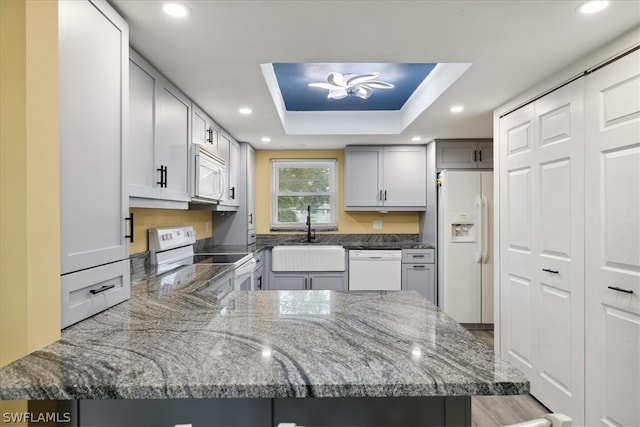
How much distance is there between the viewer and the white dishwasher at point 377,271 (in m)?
4.11

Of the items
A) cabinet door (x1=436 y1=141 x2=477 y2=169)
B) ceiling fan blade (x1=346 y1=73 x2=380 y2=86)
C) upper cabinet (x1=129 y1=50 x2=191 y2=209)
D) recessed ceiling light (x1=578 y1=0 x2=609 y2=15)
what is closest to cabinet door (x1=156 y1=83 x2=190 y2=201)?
upper cabinet (x1=129 y1=50 x2=191 y2=209)

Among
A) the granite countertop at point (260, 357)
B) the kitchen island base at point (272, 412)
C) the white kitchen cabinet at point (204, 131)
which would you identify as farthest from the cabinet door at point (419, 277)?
the kitchen island base at point (272, 412)

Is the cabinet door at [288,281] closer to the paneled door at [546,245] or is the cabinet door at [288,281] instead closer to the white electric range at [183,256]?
the white electric range at [183,256]

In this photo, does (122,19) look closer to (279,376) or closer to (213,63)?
(213,63)

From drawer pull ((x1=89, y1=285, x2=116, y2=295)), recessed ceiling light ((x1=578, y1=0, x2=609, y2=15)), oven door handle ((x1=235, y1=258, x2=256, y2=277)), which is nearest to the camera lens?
drawer pull ((x1=89, y1=285, x2=116, y2=295))

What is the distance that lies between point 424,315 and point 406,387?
59 centimetres

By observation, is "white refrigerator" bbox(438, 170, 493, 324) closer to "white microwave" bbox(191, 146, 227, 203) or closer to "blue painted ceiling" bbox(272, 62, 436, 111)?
"blue painted ceiling" bbox(272, 62, 436, 111)

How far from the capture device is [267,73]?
7.38ft

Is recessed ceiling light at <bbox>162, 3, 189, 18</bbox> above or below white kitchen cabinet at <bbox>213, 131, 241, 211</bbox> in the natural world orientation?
above

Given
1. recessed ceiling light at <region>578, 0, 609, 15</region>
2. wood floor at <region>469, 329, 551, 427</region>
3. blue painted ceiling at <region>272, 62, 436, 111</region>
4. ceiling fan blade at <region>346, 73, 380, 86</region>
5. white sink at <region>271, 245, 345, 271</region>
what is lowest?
wood floor at <region>469, 329, 551, 427</region>

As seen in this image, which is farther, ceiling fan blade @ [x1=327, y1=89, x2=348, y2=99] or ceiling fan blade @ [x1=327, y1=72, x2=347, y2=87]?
ceiling fan blade @ [x1=327, y1=89, x2=348, y2=99]

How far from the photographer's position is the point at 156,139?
1.91 meters

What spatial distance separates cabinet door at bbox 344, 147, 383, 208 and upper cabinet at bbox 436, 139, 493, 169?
77 cm

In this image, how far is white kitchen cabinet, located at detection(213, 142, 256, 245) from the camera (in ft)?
13.3
